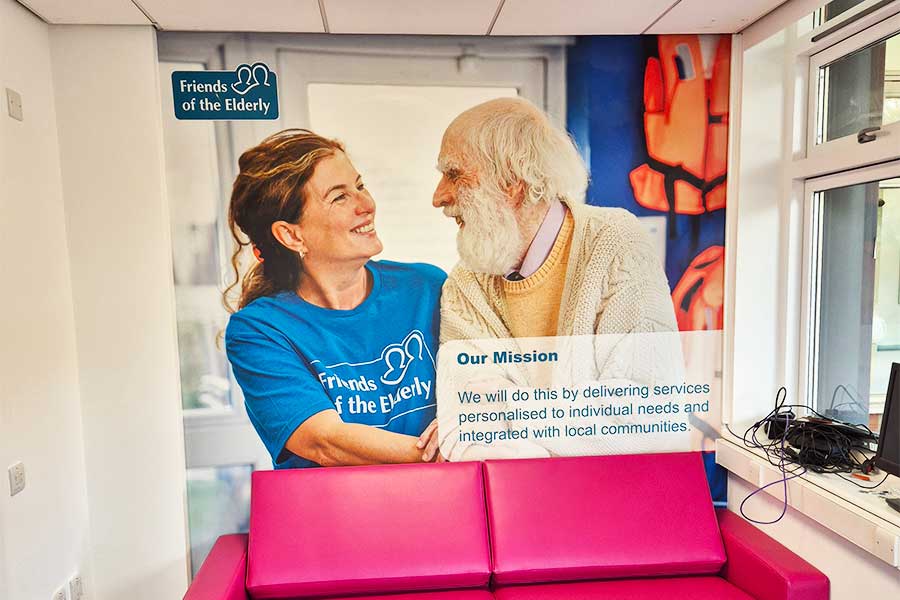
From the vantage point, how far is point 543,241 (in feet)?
8.70

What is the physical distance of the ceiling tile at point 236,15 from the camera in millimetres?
2188

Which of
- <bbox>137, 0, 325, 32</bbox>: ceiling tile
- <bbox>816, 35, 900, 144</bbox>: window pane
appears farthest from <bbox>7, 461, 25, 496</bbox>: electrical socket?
<bbox>816, 35, 900, 144</bbox>: window pane

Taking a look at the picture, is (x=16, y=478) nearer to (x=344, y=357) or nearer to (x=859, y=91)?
(x=344, y=357)

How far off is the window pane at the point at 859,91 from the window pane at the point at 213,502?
2.92 meters

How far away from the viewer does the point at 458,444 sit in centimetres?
268

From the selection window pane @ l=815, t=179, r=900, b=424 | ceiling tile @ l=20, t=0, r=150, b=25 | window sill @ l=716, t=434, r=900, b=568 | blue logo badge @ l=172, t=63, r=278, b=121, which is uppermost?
ceiling tile @ l=20, t=0, r=150, b=25

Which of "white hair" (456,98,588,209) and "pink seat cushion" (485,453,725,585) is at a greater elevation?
"white hair" (456,98,588,209)

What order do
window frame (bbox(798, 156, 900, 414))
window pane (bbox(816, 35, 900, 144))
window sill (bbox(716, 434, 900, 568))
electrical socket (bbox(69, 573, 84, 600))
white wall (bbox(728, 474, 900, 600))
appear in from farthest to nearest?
window frame (bbox(798, 156, 900, 414)) < electrical socket (bbox(69, 573, 84, 600)) < window pane (bbox(816, 35, 900, 144)) < white wall (bbox(728, 474, 900, 600)) < window sill (bbox(716, 434, 900, 568))

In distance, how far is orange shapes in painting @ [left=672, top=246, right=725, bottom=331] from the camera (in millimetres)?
2734

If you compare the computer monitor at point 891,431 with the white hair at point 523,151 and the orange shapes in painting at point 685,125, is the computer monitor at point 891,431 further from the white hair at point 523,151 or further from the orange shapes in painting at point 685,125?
the white hair at point 523,151

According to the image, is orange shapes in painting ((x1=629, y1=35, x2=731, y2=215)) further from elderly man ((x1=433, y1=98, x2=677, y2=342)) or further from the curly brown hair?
the curly brown hair

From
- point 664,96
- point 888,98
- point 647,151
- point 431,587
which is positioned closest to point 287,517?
point 431,587

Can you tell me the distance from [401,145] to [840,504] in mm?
2154

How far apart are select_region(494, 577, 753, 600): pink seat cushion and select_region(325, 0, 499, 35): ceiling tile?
2.27 metres
